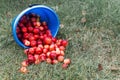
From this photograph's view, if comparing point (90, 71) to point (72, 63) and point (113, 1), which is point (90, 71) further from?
point (113, 1)

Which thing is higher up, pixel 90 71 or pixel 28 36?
pixel 28 36

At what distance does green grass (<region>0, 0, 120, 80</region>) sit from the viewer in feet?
9.67

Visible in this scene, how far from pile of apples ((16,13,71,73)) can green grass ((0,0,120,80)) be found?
0.22ft

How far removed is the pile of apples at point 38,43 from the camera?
3.06 meters

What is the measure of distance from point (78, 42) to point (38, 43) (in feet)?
1.51

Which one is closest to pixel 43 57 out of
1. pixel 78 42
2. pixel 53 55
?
pixel 53 55

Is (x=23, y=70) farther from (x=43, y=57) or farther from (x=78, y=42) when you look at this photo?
(x=78, y=42)

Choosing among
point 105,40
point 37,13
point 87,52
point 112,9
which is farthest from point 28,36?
point 112,9

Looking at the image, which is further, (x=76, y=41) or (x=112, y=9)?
(x=112, y=9)

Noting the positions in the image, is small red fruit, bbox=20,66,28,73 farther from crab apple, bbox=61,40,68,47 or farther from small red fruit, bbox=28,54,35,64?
crab apple, bbox=61,40,68,47

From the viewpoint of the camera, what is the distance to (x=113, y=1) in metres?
3.94

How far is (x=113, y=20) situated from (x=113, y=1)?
40 centimetres

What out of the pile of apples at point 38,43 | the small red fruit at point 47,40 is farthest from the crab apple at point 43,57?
the small red fruit at point 47,40

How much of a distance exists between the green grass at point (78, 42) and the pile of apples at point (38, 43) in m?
0.07
